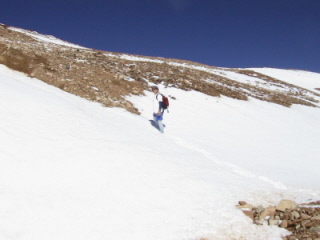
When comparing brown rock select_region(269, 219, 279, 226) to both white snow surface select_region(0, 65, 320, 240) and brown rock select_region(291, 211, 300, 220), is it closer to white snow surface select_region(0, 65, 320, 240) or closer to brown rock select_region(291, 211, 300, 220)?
white snow surface select_region(0, 65, 320, 240)

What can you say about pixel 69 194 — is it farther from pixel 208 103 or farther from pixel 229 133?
pixel 208 103

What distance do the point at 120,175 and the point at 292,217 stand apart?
425 centimetres

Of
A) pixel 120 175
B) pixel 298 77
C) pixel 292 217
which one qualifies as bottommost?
pixel 120 175

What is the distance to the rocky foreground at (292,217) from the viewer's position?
5.92 m

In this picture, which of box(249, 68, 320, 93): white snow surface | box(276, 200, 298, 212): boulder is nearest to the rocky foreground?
box(276, 200, 298, 212): boulder

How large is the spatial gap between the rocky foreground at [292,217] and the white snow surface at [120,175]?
0.24 m

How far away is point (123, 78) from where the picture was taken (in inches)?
769

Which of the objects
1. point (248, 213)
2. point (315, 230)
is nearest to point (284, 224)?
point (315, 230)

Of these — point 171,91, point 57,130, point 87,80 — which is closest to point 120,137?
point 57,130

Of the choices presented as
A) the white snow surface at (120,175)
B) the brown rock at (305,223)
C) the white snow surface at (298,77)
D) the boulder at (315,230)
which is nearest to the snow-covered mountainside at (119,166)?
the white snow surface at (120,175)

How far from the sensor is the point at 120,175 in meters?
7.64

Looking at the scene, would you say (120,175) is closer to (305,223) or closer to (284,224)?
(284,224)

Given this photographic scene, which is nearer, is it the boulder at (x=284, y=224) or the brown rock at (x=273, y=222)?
the boulder at (x=284, y=224)

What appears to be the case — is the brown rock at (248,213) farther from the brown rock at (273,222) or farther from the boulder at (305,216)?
the boulder at (305,216)
